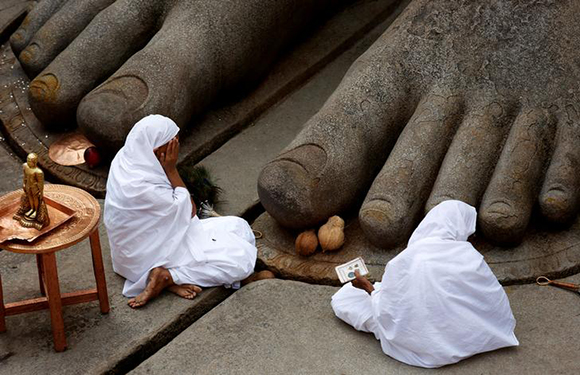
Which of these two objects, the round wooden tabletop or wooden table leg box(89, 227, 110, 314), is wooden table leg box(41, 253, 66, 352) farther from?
wooden table leg box(89, 227, 110, 314)

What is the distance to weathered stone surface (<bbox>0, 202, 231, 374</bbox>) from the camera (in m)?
5.48

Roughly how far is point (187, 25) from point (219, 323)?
6.86 ft

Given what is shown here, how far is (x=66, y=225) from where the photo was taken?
5477 millimetres

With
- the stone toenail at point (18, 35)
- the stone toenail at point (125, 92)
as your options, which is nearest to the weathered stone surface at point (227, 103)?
the stone toenail at point (18, 35)

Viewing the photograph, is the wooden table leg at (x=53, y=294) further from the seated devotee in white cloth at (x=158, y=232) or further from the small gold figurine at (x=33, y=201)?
the seated devotee in white cloth at (x=158, y=232)

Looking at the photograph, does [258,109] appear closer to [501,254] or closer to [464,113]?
[464,113]

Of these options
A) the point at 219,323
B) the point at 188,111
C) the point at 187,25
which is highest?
the point at 187,25

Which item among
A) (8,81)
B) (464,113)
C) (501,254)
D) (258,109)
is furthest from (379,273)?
(8,81)

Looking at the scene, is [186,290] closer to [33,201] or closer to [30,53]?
[33,201]

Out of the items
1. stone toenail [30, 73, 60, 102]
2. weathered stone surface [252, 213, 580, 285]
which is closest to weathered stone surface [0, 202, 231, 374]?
weathered stone surface [252, 213, 580, 285]

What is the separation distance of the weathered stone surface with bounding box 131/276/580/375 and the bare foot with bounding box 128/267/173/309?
0.29m

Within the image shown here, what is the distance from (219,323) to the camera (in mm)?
5734

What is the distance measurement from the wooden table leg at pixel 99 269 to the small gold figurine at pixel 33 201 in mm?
272

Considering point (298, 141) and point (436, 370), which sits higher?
point (298, 141)
